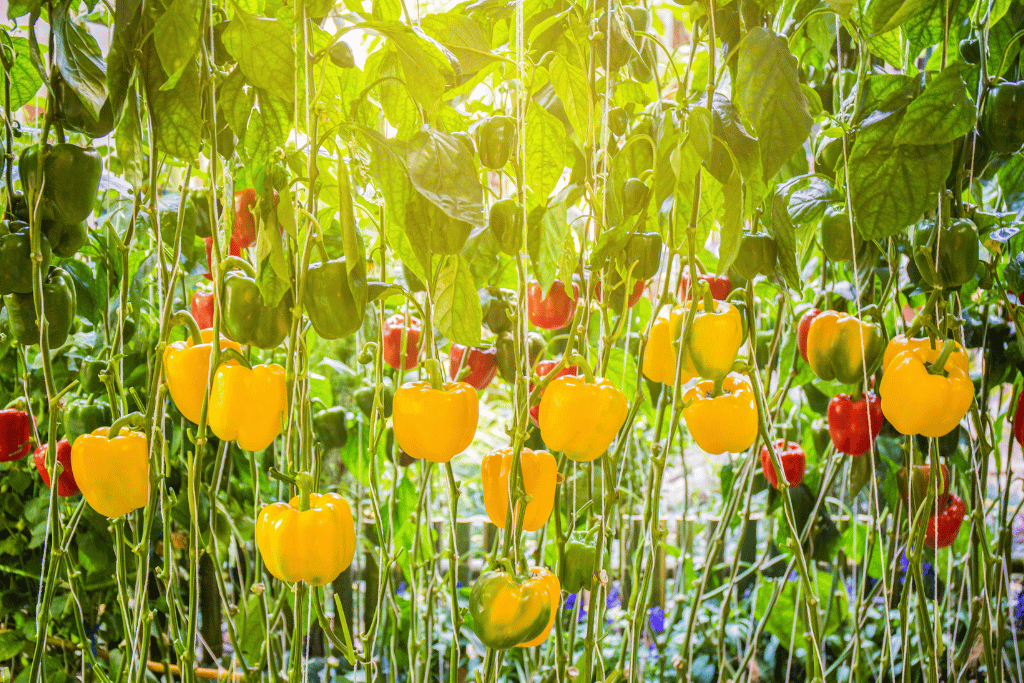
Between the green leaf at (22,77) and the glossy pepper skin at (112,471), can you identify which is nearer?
the glossy pepper skin at (112,471)

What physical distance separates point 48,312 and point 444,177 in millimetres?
430

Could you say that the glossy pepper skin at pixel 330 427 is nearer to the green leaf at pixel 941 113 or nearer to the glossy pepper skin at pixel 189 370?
the glossy pepper skin at pixel 189 370

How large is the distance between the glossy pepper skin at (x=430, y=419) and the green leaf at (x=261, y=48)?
0.81 feet

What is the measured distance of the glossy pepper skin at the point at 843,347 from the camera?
70 centimetres

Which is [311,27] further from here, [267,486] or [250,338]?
[267,486]

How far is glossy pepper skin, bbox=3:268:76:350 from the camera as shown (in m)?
0.68

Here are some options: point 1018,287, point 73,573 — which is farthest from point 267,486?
point 1018,287

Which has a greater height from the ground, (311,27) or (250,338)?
(311,27)

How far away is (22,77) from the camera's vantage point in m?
0.75

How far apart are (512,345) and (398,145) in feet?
0.99

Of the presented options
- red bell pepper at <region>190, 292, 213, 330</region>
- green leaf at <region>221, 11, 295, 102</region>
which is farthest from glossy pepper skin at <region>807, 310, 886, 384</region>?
red bell pepper at <region>190, 292, 213, 330</region>

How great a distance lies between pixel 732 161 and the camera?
1.75ft

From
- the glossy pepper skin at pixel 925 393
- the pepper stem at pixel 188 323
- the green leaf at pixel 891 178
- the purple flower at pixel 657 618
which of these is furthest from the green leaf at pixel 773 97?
the purple flower at pixel 657 618

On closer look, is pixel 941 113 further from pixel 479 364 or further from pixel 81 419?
pixel 81 419
